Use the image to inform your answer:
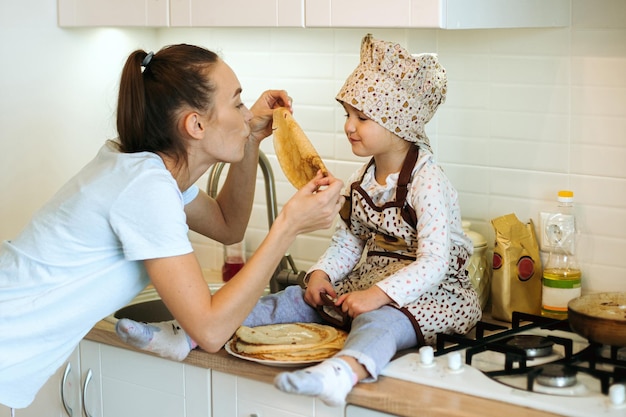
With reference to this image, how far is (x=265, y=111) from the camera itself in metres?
2.09

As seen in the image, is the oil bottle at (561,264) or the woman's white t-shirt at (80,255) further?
the oil bottle at (561,264)

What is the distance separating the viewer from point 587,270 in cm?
214

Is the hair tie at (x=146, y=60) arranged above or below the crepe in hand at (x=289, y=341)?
above

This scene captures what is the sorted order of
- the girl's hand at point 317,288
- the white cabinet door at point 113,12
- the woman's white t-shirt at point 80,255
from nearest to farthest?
1. the woman's white t-shirt at point 80,255
2. the girl's hand at point 317,288
3. the white cabinet door at point 113,12

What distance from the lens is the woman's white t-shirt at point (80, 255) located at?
1.68 meters

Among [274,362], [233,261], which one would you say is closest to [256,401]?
[274,362]

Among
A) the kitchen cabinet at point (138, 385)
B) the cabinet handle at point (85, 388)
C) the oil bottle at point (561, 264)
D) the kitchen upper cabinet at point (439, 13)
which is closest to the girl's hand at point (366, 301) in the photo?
the kitchen cabinet at point (138, 385)

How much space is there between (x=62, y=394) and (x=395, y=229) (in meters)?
0.87

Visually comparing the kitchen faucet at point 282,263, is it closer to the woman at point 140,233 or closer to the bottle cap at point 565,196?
the woman at point 140,233

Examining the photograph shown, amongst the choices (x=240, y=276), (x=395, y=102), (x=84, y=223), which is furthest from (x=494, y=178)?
(x=84, y=223)

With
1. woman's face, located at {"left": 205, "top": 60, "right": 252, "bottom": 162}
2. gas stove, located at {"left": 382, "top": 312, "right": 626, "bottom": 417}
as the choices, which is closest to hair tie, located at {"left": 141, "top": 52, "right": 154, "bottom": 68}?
woman's face, located at {"left": 205, "top": 60, "right": 252, "bottom": 162}

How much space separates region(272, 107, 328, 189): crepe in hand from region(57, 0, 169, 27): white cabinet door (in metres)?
0.44

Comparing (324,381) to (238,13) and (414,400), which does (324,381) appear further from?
(238,13)

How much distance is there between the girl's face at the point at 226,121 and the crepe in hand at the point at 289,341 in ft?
1.16
